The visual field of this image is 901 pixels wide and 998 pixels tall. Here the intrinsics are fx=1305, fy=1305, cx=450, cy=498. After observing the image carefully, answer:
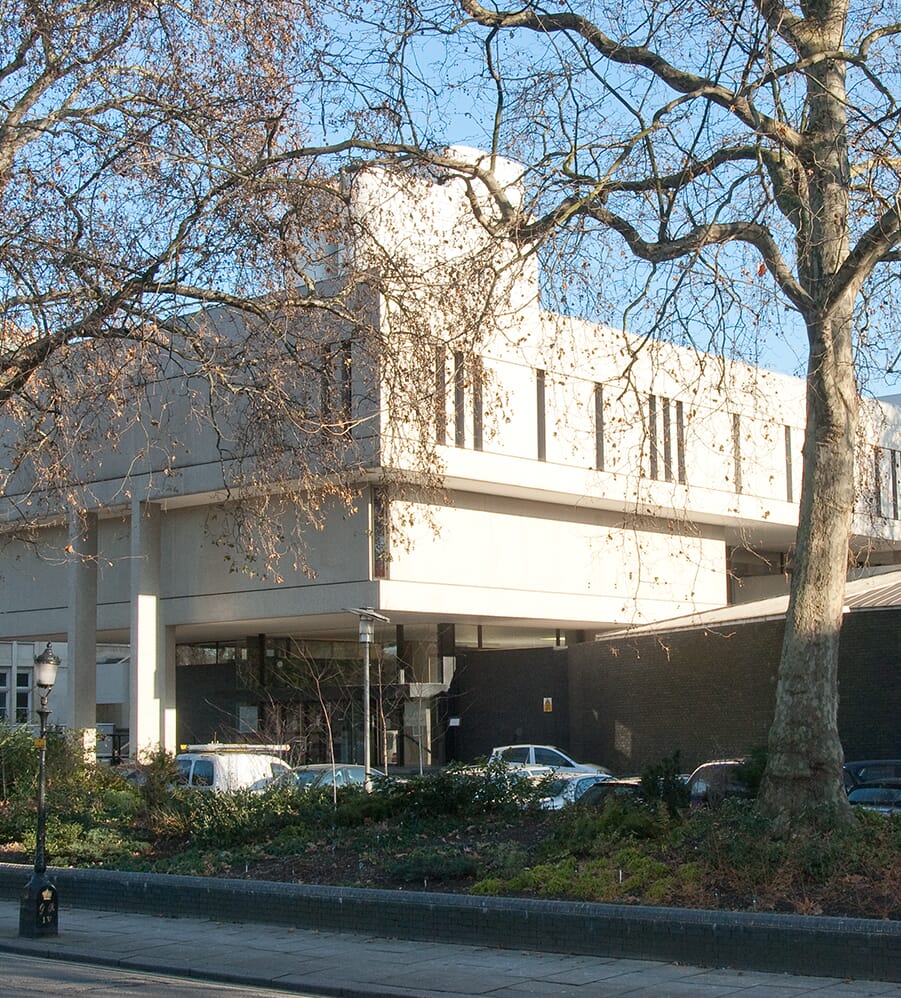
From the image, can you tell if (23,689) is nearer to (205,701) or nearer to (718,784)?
(205,701)

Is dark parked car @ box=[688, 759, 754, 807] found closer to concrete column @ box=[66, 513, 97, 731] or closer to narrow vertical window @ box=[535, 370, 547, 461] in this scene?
narrow vertical window @ box=[535, 370, 547, 461]

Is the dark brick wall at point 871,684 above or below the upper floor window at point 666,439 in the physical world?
below

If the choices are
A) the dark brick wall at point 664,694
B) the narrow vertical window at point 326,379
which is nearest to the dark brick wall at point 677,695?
the dark brick wall at point 664,694

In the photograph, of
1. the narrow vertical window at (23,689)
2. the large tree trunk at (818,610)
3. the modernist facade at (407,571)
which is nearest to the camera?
the large tree trunk at (818,610)

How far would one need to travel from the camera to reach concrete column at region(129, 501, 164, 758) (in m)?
41.0

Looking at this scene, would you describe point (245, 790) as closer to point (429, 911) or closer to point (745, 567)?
point (429, 911)

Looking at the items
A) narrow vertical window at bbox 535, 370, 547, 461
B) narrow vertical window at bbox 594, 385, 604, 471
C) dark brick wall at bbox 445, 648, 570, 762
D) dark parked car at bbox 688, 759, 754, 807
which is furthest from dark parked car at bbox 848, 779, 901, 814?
dark brick wall at bbox 445, 648, 570, 762

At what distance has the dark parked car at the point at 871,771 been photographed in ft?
71.3

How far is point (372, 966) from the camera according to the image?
488 inches

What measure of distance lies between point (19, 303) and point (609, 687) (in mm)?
26742

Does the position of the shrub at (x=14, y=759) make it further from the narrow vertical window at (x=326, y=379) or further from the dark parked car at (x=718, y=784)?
the dark parked car at (x=718, y=784)

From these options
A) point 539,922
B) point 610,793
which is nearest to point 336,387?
point 610,793

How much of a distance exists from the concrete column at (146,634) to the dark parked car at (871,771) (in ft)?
80.0

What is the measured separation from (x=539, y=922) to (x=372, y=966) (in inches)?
65.9
